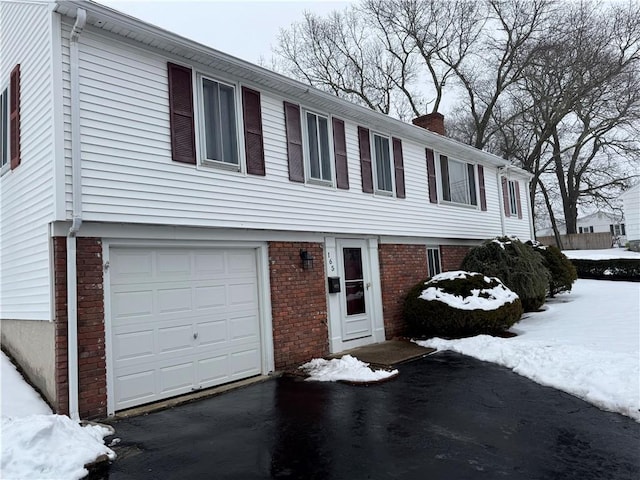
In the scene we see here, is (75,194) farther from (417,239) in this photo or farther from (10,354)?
(417,239)

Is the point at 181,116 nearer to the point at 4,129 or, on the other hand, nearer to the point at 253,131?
the point at 253,131

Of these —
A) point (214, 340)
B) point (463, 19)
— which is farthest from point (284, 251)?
point (463, 19)

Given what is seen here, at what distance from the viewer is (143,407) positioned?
19.3 ft

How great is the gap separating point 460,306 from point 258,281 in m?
4.29

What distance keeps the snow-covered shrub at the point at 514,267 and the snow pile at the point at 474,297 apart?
134cm

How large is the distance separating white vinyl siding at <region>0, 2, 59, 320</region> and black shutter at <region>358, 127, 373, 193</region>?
19.6ft

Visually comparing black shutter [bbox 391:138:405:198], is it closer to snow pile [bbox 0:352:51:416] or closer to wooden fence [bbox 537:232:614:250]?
snow pile [bbox 0:352:51:416]

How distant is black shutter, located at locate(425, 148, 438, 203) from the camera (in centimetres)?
1175

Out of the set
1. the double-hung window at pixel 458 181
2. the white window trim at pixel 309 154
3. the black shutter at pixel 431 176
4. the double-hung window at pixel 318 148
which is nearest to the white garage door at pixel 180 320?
the white window trim at pixel 309 154

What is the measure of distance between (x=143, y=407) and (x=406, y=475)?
12.1ft

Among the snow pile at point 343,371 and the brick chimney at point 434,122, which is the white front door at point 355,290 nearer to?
the snow pile at point 343,371

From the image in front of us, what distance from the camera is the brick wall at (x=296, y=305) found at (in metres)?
7.77

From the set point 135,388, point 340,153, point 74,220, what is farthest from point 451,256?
point 74,220

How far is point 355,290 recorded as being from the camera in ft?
31.2
